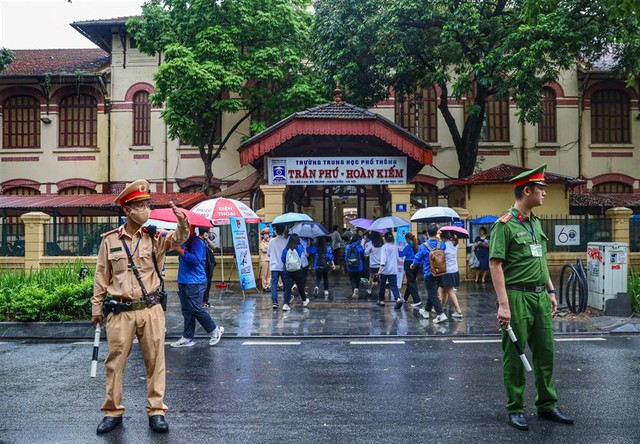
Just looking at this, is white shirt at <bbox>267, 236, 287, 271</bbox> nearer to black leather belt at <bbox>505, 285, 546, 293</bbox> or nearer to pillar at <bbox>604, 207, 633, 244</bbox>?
black leather belt at <bbox>505, 285, 546, 293</bbox>

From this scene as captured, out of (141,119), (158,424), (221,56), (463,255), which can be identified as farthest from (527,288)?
(141,119)

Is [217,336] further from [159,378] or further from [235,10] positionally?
[235,10]

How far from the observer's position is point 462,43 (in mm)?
19422

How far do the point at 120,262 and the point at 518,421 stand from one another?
360 cm

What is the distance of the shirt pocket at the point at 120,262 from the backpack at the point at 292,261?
22.3 ft

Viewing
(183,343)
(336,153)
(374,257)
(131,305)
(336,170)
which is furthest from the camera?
(336,153)

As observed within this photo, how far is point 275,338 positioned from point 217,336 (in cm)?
105

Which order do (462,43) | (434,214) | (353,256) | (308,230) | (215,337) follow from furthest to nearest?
(462,43)
(434,214)
(353,256)
(308,230)
(215,337)

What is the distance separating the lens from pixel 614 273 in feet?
37.0

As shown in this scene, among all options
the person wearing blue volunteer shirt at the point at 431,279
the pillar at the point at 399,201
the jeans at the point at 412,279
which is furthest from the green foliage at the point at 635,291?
the pillar at the point at 399,201

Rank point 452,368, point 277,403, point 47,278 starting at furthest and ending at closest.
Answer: point 47,278 → point 452,368 → point 277,403

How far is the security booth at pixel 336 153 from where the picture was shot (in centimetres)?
1602

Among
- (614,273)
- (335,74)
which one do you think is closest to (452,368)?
(614,273)

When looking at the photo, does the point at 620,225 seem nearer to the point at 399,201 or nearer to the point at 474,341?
the point at 399,201
